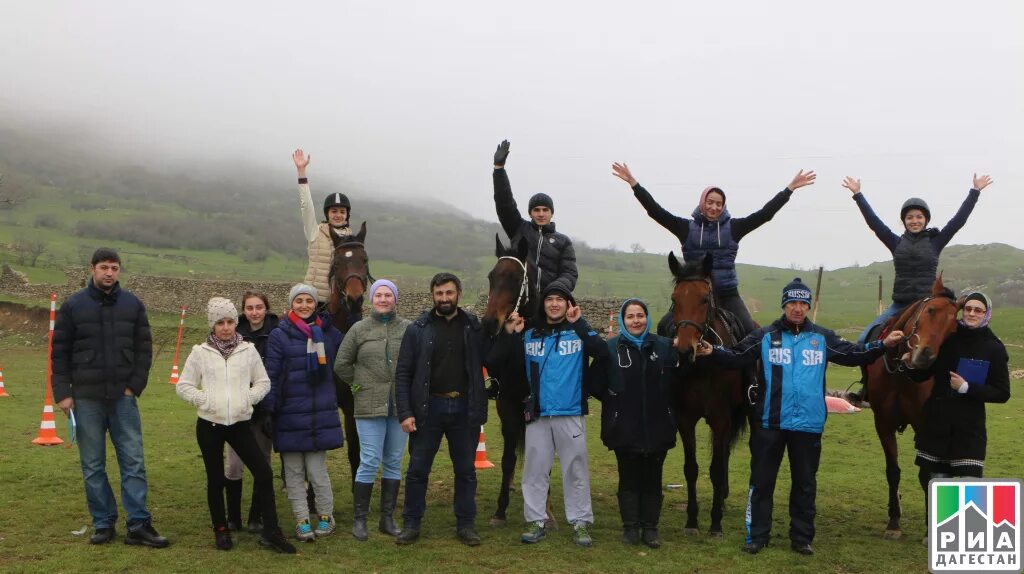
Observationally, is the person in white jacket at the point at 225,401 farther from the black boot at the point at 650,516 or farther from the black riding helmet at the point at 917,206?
the black riding helmet at the point at 917,206

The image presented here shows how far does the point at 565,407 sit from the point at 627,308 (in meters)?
1.00

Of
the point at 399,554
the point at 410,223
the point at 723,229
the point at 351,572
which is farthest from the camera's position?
the point at 410,223

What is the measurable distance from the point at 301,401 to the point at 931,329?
519 cm

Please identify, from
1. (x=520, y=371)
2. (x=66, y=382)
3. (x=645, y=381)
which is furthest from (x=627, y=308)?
(x=66, y=382)

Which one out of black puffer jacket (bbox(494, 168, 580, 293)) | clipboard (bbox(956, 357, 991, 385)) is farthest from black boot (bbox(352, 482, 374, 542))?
clipboard (bbox(956, 357, 991, 385))

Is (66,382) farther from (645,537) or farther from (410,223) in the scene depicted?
(410,223)

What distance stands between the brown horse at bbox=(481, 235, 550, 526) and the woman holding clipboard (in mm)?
3390

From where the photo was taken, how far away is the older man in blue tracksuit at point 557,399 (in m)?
6.35

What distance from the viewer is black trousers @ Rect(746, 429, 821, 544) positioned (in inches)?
242

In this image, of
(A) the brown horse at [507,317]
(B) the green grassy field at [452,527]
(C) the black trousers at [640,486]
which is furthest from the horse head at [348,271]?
(C) the black trousers at [640,486]

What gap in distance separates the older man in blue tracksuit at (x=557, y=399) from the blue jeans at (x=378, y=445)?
3.61 feet

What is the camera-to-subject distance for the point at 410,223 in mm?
115438

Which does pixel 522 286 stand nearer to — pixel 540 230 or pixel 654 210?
pixel 540 230

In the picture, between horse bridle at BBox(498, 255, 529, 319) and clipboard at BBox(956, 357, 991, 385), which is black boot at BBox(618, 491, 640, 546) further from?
clipboard at BBox(956, 357, 991, 385)
